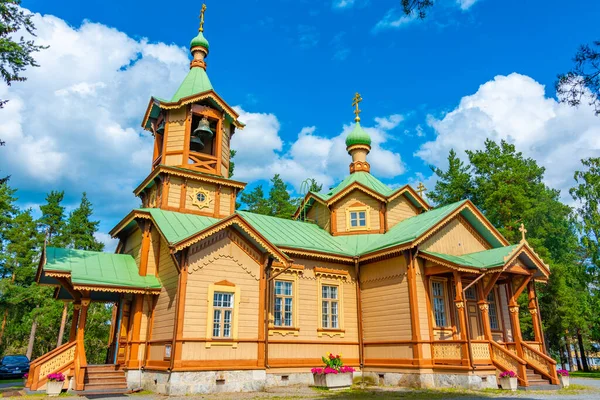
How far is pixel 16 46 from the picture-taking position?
1177 cm

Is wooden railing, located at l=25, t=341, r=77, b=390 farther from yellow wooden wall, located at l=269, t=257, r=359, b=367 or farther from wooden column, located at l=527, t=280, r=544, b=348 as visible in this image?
wooden column, located at l=527, t=280, r=544, b=348

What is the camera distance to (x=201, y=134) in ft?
62.3

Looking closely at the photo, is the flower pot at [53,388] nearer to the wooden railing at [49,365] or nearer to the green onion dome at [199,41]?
the wooden railing at [49,365]

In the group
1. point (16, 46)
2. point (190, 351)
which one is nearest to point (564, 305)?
point (190, 351)

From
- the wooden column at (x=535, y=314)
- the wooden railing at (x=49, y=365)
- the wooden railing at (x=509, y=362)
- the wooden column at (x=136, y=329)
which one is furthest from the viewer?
the wooden column at (x=535, y=314)

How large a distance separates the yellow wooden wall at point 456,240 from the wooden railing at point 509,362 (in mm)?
3955

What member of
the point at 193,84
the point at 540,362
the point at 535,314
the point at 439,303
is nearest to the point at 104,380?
the point at 439,303

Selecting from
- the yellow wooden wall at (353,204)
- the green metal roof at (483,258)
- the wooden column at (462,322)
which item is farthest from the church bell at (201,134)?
the wooden column at (462,322)

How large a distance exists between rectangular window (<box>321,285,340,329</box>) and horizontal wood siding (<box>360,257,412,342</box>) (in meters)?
1.12

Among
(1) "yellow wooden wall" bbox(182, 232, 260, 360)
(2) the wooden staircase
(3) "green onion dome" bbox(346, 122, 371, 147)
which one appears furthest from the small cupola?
(2) the wooden staircase

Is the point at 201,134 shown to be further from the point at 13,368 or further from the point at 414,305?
the point at 13,368

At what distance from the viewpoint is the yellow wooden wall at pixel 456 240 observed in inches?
679

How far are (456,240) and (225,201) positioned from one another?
375 inches

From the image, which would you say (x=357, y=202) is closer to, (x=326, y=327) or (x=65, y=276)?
(x=326, y=327)
